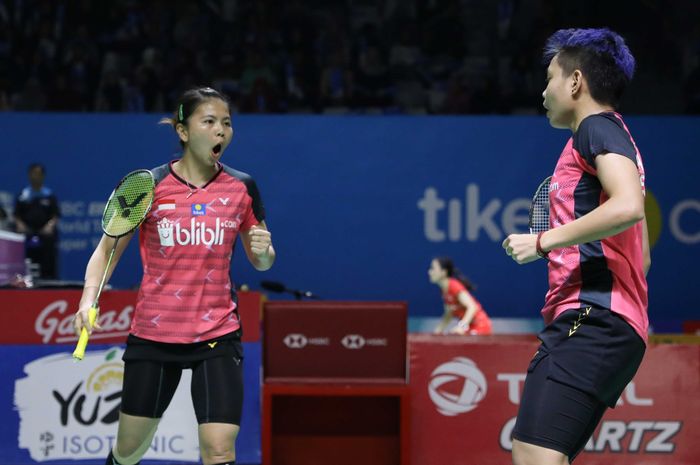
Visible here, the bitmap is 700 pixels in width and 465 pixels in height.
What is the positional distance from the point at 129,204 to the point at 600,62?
1.82 m

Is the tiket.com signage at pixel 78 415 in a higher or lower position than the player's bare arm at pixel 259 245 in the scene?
lower

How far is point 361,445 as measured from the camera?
5996 mm

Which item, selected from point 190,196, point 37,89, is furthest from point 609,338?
point 37,89

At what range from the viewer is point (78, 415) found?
591 centimetres

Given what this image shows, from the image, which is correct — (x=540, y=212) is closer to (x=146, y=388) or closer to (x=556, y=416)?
(x=556, y=416)

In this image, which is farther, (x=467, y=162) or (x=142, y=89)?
Answer: (x=142, y=89)

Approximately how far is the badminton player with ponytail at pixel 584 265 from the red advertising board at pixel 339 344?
2.93 m

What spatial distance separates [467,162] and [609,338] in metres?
7.83

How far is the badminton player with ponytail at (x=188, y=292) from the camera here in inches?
149

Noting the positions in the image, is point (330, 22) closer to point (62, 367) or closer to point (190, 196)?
point (62, 367)

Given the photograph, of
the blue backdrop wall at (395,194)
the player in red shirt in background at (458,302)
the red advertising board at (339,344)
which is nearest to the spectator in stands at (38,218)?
the blue backdrop wall at (395,194)

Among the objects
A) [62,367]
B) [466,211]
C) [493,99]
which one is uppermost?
[493,99]

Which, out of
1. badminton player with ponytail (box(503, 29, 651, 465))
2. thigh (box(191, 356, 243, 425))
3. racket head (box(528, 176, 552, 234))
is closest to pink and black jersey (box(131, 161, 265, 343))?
thigh (box(191, 356, 243, 425))

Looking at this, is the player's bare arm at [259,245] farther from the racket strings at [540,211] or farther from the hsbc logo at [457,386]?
the hsbc logo at [457,386]
